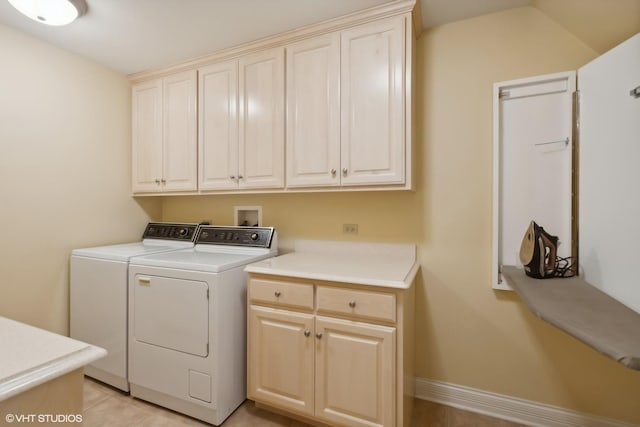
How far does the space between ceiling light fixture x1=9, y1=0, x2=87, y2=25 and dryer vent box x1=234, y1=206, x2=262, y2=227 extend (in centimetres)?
157

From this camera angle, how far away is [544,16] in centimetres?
162

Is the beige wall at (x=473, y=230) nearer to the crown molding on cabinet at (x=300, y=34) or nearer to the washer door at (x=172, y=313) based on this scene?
the crown molding on cabinet at (x=300, y=34)

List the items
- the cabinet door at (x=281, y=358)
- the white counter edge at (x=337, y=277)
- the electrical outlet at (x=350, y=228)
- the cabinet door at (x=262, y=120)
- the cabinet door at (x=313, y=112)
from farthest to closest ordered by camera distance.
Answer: the electrical outlet at (x=350, y=228), the cabinet door at (x=262, y=120), the cabinet door at (x=313, y=112), the cabinet door at (x=281, y=358), the white counter edge at (x=337, y=277)

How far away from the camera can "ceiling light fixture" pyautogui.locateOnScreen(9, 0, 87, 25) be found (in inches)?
60.4

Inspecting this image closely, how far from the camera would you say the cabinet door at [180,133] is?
228 cm

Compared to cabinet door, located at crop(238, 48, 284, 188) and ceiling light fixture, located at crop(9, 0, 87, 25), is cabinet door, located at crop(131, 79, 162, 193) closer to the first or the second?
ceiling light fixture, located at crop(9, 0, 87, 25)

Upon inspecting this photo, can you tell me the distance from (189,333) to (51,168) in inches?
64.6

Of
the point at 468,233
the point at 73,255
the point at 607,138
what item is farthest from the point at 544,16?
the point at 73,255

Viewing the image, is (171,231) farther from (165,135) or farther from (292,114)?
(292,114)

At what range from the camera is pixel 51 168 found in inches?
81.7

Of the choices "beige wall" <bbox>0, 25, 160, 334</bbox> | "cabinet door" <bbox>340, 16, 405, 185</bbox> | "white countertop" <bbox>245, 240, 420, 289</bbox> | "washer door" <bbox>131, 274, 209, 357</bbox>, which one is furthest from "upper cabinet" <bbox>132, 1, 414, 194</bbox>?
"washer door" <bbox>131, 274, 209, 357</bbox>

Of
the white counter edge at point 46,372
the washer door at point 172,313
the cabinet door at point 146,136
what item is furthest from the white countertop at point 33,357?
the cabinet door at point 146,136

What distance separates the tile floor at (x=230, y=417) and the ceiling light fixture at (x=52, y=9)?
7.70 ft

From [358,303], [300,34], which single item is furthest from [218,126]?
[358,303]
